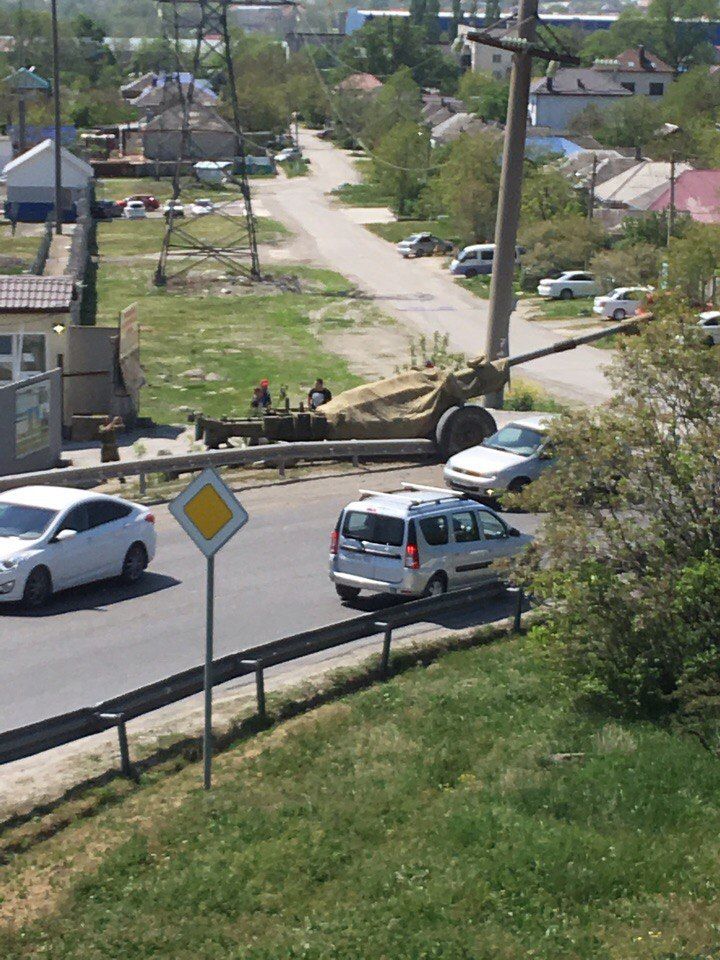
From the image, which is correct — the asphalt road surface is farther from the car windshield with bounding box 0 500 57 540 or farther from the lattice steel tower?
the lattice steel tower

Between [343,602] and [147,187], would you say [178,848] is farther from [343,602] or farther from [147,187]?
[147,187]

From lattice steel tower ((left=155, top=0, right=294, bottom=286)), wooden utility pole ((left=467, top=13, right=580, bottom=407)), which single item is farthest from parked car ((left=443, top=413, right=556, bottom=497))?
lattice steel tower ((left=155, top=0, right=294, bottom=286))

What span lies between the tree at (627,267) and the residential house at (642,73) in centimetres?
9957

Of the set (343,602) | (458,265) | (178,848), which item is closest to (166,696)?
(178,848)

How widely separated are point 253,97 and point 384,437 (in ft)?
378

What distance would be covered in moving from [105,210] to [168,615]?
76843 mm

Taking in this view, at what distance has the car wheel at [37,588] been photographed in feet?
61.8

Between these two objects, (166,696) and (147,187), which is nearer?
(166,696)

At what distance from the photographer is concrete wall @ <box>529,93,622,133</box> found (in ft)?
459

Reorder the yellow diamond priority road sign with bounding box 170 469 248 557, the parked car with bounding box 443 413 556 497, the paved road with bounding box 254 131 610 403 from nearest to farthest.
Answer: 1. the yellow diamond priority road sign with bounding box 170 469 248 557
2. the parked car with bounding box 443 413 556 497
3. the paved road with bounding box 254 131 610 403

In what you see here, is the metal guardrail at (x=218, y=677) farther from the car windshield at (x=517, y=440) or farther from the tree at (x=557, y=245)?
the tree at (x=557, y=245)

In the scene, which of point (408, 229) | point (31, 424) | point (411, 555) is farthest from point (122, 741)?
point (408, 229)

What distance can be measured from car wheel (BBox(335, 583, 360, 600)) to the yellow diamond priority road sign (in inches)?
296

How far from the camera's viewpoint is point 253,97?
13988cm
